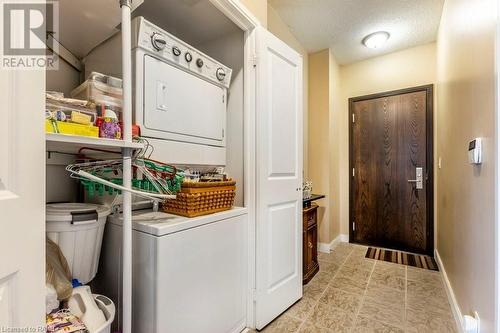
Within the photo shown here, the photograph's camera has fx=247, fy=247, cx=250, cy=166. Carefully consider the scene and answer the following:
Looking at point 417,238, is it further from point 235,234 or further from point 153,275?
point 153,275

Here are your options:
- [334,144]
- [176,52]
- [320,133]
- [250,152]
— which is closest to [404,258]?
[334,144]

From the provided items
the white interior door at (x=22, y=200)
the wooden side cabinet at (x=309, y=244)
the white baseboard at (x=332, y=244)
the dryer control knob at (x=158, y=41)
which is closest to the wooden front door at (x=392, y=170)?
the white baseboard at (x=332, y=244)

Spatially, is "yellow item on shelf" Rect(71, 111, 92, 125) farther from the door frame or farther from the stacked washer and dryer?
the door frame

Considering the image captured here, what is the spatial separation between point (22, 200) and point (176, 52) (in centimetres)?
103

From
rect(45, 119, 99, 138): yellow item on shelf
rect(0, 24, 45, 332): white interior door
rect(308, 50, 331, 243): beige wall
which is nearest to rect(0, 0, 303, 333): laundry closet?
rect(45, 119, 99, 138): yellow item on shelf

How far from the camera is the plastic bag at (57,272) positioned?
3.06ft

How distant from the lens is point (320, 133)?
3.14 metres

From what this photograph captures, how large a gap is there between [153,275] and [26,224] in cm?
57

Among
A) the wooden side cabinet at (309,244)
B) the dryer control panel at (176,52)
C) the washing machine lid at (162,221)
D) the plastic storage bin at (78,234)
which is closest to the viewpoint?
the plastic storage bin at (78,234)

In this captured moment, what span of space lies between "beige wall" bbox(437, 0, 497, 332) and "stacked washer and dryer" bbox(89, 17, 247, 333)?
121cm

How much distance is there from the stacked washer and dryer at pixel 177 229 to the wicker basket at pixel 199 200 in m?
0.06

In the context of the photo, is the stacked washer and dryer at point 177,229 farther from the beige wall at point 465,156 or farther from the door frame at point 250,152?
the beige wall at point 465,156

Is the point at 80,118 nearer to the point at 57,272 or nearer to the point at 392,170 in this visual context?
the point at 57,272

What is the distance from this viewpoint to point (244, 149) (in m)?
1.65
